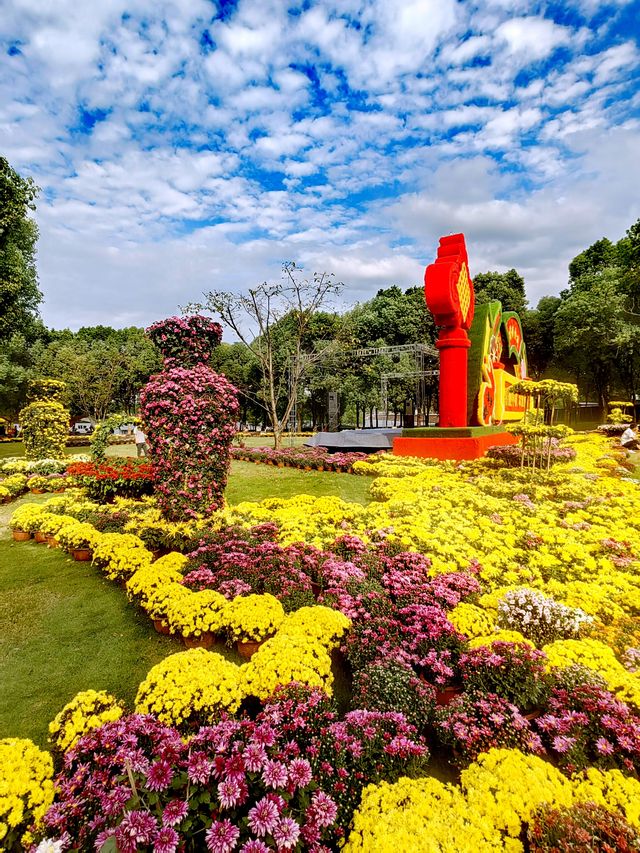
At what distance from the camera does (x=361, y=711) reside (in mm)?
2602

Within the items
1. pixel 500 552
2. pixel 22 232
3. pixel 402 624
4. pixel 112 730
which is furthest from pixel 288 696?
pixel 22 232

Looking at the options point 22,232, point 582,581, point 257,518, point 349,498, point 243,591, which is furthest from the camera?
point 22,232

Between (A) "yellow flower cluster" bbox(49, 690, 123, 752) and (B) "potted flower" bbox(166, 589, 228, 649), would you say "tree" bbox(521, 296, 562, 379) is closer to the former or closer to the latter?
(B) "potted flower" bbox(166, 589, 228, 649)

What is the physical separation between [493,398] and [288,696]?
14.7 metres

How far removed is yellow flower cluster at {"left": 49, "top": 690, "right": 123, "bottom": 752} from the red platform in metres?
11.1

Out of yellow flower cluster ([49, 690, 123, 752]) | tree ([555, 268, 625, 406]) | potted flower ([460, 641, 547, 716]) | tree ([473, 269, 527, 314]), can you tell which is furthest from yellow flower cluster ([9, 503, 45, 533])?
tree ([473, 269, 527, 314])

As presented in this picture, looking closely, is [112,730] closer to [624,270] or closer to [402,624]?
[402,624]

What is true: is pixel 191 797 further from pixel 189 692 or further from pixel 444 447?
pixel 444 447

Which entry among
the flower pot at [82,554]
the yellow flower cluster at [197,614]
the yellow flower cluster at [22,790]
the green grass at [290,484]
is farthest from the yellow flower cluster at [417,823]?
the green grass at [290,484]

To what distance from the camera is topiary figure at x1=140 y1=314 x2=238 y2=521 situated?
22.2ft

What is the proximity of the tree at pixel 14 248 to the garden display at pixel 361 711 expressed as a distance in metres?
15.2

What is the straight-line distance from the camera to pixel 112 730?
231 cm

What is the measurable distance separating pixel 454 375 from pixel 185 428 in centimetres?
887

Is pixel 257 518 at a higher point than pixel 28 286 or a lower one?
lower
